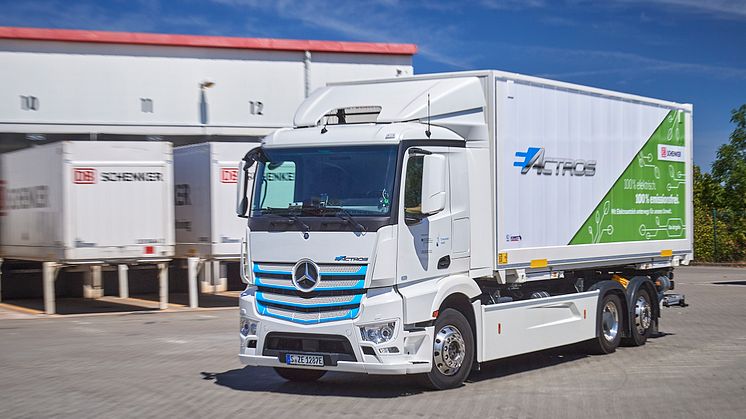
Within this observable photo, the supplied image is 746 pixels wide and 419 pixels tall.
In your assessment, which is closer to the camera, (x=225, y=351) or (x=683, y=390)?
(x=683, y=390)

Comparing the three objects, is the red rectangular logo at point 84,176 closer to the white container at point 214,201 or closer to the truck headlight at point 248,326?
the white container at point 214,201

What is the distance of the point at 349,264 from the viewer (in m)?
10.2

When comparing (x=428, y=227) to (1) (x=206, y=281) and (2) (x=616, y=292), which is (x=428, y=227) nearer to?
(2) (x=616, y=292)

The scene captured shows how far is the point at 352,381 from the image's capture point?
39.1 ft

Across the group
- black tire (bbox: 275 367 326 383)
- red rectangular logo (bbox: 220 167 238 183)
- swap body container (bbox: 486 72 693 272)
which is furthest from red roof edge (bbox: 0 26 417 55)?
black tire (bbox: 275 367 326 383)

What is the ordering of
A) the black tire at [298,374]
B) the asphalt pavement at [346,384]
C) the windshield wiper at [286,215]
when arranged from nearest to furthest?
1. the asphalt pavement at [346,384]
2. the windshield wiper at [286,215]
3. the black tire at [298,374]

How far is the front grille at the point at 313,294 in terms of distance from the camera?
10234mm

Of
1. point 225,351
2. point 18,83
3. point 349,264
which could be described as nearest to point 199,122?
point 18,83

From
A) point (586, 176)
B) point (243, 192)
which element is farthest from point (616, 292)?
point (243, 192)

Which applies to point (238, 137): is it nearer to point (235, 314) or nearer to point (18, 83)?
point (18, 83)

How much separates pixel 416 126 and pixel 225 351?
5.71 metres

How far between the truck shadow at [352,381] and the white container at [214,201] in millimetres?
9386

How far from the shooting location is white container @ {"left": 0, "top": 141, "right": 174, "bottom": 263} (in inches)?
798

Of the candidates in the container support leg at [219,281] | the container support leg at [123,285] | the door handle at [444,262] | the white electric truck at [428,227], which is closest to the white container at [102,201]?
the container support leg at [123,285]
